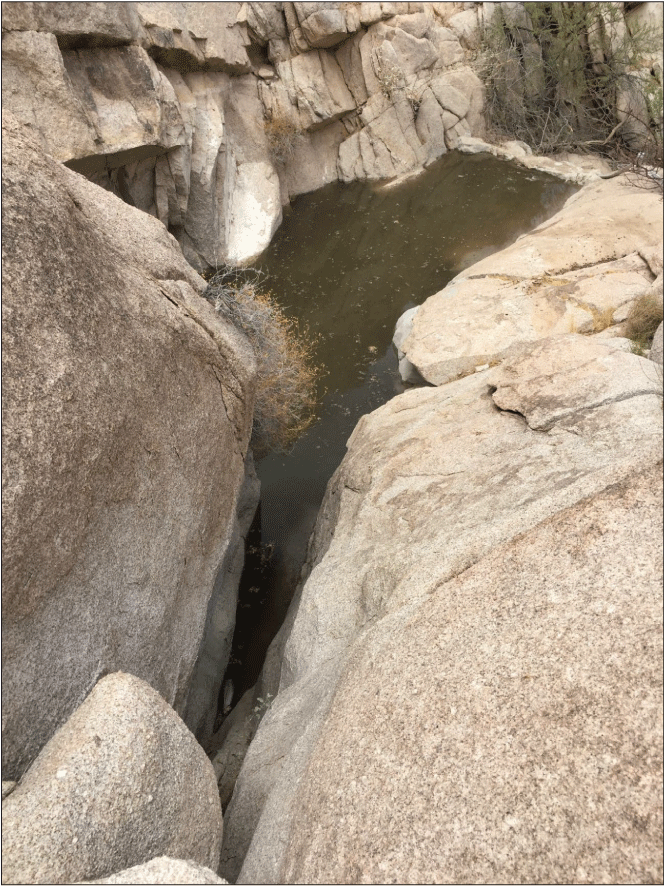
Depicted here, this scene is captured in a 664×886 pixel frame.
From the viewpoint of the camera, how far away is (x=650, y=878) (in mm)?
2330

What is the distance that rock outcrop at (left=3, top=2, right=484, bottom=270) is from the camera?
1295cm

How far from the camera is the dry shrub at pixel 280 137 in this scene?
2261 centimetres

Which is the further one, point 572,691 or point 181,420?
point 181,420

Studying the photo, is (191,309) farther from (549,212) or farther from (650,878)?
(549,212)

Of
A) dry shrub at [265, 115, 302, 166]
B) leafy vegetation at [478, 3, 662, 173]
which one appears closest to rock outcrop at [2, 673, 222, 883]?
dry shrub at [265, 115, 302, 166]

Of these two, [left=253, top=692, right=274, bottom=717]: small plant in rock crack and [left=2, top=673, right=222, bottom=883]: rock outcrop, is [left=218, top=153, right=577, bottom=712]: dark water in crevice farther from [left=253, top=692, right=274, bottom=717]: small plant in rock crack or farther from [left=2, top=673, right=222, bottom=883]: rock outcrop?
[left=2, top=673, right=222, bottom=883]: rock outcrop

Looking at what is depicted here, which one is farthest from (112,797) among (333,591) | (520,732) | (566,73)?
(566,73)

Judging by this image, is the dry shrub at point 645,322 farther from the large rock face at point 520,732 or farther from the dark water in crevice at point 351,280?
the large rock face at point 520,732

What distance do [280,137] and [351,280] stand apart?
29.2ft

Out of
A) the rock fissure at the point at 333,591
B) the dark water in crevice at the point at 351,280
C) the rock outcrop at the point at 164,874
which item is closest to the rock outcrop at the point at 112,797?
the rock fissure at the point at 333,591

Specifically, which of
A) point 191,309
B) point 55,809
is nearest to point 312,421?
point 191,309

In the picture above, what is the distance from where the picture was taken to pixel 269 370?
10.5m

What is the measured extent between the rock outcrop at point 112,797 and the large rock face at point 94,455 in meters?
0.57

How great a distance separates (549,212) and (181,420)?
664 inches
